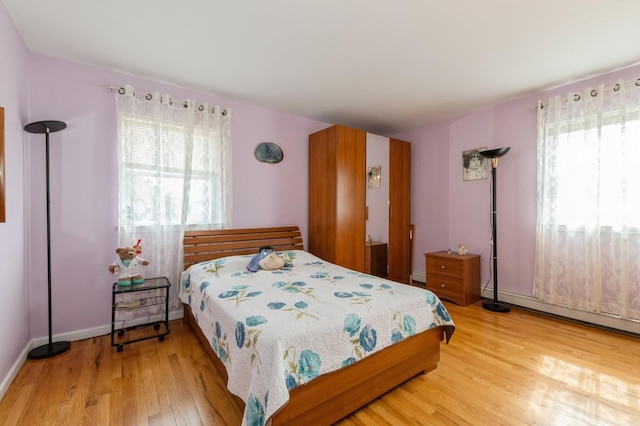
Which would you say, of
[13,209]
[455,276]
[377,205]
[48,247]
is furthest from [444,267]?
[13,209]

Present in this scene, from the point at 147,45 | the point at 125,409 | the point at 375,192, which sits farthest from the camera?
the point at 375,192

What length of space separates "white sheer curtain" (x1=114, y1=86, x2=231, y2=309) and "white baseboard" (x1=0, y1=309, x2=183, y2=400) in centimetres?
37

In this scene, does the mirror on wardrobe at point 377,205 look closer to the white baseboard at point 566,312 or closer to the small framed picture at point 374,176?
the small framed picture at point 374,176

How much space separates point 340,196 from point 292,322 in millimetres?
2285

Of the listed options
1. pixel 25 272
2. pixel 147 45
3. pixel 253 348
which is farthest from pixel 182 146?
pixel 253 348

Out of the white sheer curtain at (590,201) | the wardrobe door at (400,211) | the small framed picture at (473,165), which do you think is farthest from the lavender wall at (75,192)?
the white sheer curtain at (590,201)

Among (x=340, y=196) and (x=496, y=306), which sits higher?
(x=340, y=196)

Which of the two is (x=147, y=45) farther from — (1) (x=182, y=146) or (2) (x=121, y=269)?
(2) (x=121, y=269)

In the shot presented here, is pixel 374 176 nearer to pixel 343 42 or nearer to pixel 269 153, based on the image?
pixel 269 153

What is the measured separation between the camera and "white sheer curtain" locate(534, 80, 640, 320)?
268 centimetres

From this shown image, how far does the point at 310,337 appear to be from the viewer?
1504 millimetres

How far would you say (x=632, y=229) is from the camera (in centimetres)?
269

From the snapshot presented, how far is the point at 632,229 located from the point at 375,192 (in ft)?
8.72

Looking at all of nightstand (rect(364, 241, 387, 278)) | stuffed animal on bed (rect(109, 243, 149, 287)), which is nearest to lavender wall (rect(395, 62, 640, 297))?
nightstand (rect(364, 241, 387, 278))
